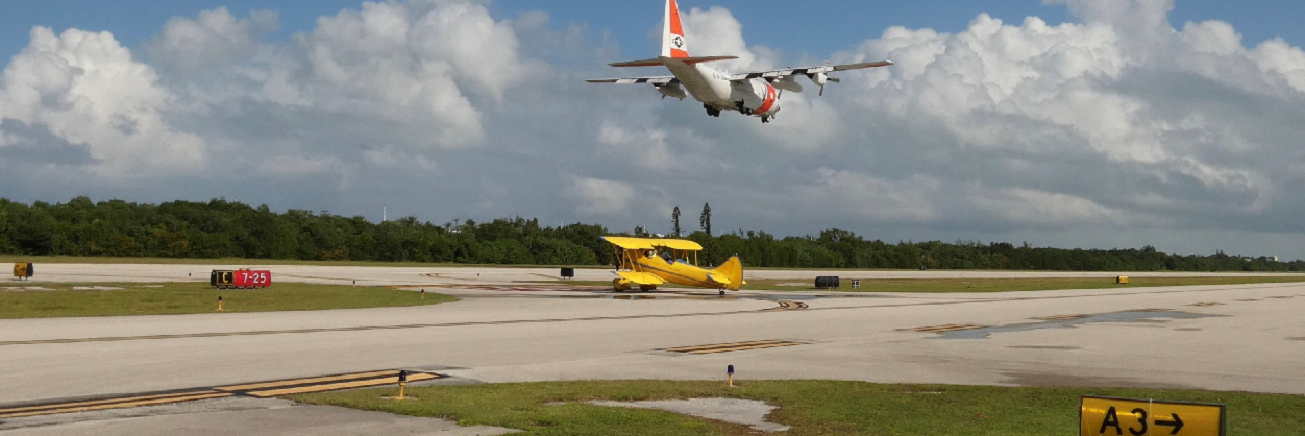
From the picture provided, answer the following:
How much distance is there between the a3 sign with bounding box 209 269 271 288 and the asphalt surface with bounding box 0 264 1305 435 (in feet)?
40.1

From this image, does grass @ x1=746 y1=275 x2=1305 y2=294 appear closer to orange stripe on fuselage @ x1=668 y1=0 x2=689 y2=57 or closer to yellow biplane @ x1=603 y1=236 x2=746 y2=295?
yellow biplane @ x1=603 y1=236 x2=746 y2=295

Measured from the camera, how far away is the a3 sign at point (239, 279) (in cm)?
4556

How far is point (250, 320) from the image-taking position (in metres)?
29.2

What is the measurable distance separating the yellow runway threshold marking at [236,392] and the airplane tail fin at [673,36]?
77.6ft

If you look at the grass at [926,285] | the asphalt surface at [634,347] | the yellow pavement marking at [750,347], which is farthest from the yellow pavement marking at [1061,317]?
the grass at [926,285]

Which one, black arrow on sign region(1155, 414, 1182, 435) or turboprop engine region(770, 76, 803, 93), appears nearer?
black arrow on sign region(1155, 414, 1182, 435)

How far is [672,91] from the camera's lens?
44219mm

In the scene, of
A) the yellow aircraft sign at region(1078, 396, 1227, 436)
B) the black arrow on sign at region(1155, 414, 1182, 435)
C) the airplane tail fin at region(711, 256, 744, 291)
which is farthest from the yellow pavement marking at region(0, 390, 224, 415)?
the airplane tail fin at region(711, 256, 744, 291)

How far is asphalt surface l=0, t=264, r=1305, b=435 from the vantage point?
17.5 metres

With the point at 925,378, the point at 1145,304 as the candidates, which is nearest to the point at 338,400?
the point at 925,378

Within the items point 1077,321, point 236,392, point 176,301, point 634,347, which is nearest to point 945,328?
point 1077,321

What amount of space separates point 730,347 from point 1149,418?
16591 mm

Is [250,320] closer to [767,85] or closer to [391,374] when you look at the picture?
[391,374]

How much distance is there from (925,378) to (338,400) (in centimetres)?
996
